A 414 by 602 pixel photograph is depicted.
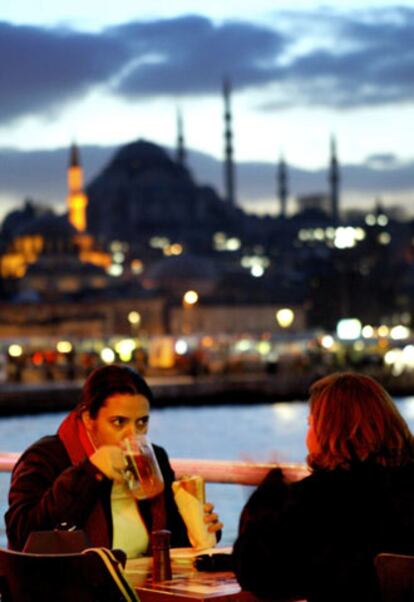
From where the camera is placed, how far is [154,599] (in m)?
2.82

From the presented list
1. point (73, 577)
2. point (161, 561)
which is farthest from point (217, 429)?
point (73, 577)

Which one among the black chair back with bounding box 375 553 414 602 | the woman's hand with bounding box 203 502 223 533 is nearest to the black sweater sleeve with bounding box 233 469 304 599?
the black chair back with bounding box 375 553 414 602

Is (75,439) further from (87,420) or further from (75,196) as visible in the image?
(75,196)

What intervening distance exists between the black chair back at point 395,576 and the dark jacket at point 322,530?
6cm

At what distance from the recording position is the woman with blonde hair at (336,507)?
2.52m

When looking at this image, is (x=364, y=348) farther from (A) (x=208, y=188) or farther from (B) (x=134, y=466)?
(B) (x=134, y=466)

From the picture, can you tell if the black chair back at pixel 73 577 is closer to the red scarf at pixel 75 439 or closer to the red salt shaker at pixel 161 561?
the red salt shaker at pixel 161 561

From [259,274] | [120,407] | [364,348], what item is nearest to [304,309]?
[259,274]

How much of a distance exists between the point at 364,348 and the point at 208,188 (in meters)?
46.6

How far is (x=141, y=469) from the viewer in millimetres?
2713

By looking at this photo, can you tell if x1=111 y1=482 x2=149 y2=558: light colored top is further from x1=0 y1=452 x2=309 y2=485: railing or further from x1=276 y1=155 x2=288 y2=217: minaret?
x1=276 y1=155 x2=288 y2=217: minaret

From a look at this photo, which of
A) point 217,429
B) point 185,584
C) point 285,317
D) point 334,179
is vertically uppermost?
point 334,179

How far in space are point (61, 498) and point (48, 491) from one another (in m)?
0.06

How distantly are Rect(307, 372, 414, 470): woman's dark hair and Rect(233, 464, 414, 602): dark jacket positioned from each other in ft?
0.07
